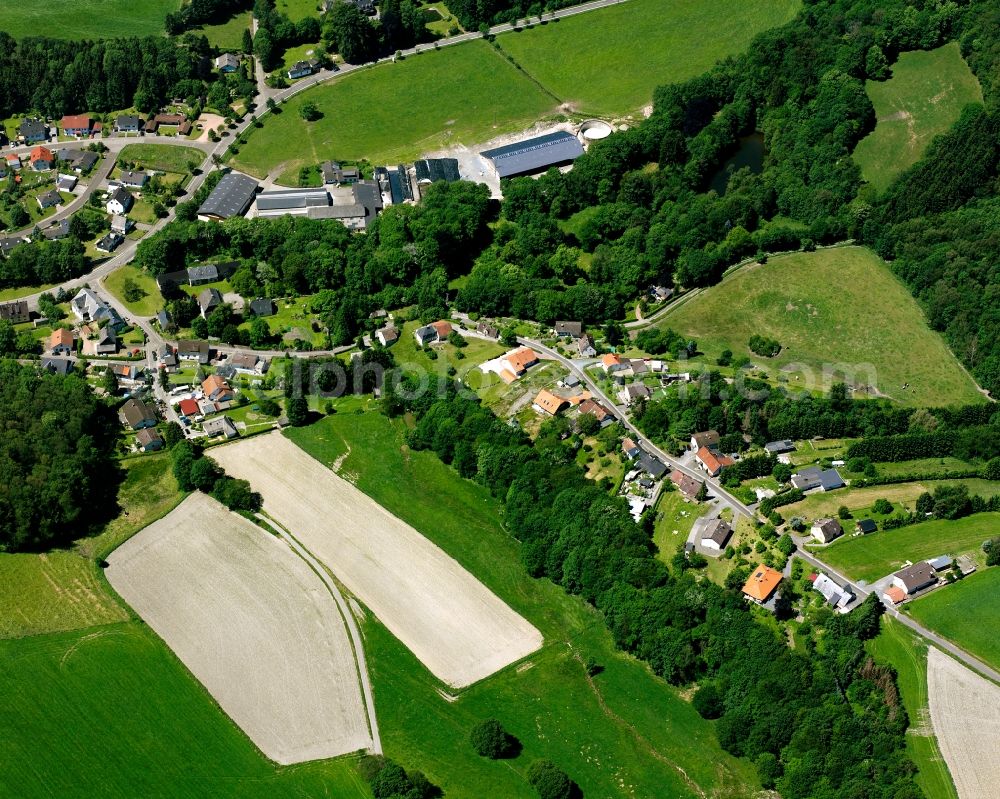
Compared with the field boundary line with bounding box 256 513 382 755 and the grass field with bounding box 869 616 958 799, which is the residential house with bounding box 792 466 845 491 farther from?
the field boundary line with bounding box 256 513 382 755

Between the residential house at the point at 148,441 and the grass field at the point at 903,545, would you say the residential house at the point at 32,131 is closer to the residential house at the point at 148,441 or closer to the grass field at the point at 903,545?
the residential house at the point at 148,441

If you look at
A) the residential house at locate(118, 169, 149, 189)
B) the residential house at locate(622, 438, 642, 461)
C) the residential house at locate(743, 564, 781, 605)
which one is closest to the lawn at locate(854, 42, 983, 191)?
the residential house at locate(622, 438, 642, 461)

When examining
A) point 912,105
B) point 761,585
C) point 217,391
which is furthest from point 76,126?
point 912,105

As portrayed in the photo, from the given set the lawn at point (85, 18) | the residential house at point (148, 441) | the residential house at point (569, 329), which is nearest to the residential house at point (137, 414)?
the residential house at point (148, 441)

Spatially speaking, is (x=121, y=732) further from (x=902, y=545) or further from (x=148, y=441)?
(x=902, y=545)

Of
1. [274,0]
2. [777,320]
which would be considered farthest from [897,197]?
[274,0]

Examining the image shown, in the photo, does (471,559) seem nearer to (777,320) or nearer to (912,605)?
(912,605)
